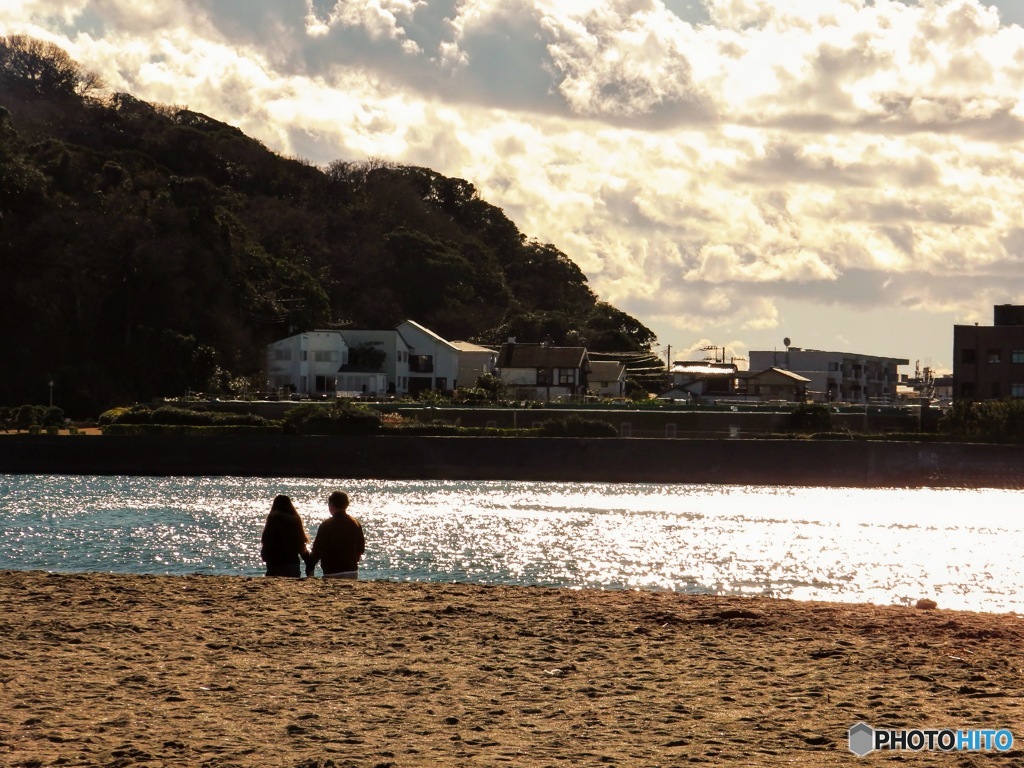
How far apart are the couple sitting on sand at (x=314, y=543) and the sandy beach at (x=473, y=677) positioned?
834 mm

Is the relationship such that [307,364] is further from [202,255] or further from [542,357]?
[542,357]

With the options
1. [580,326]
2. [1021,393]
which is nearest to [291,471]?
[1021,393]

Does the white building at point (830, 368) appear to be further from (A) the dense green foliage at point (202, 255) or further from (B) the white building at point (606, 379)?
(B) the white building at point (606, 379)

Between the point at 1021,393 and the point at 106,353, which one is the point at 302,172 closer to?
the point at 106,353

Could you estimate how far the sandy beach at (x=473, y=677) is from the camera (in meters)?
7.29

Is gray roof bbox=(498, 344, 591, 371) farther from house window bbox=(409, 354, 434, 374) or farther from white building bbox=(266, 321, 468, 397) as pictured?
house window bbox=(409, 354, 434, 374)

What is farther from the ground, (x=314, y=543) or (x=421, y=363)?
(x=421, y=363)

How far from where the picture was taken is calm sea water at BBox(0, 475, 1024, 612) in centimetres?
2430

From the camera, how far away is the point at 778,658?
9.93m

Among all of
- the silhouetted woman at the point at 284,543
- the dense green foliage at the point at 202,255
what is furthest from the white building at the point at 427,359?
the silhouetted woman at the point at 284,543

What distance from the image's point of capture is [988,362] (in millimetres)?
87312

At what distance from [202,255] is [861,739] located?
8182 centimetres

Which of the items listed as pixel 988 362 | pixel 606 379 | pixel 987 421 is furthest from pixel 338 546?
pixel 606 379

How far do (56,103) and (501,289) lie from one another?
49.2 metres
